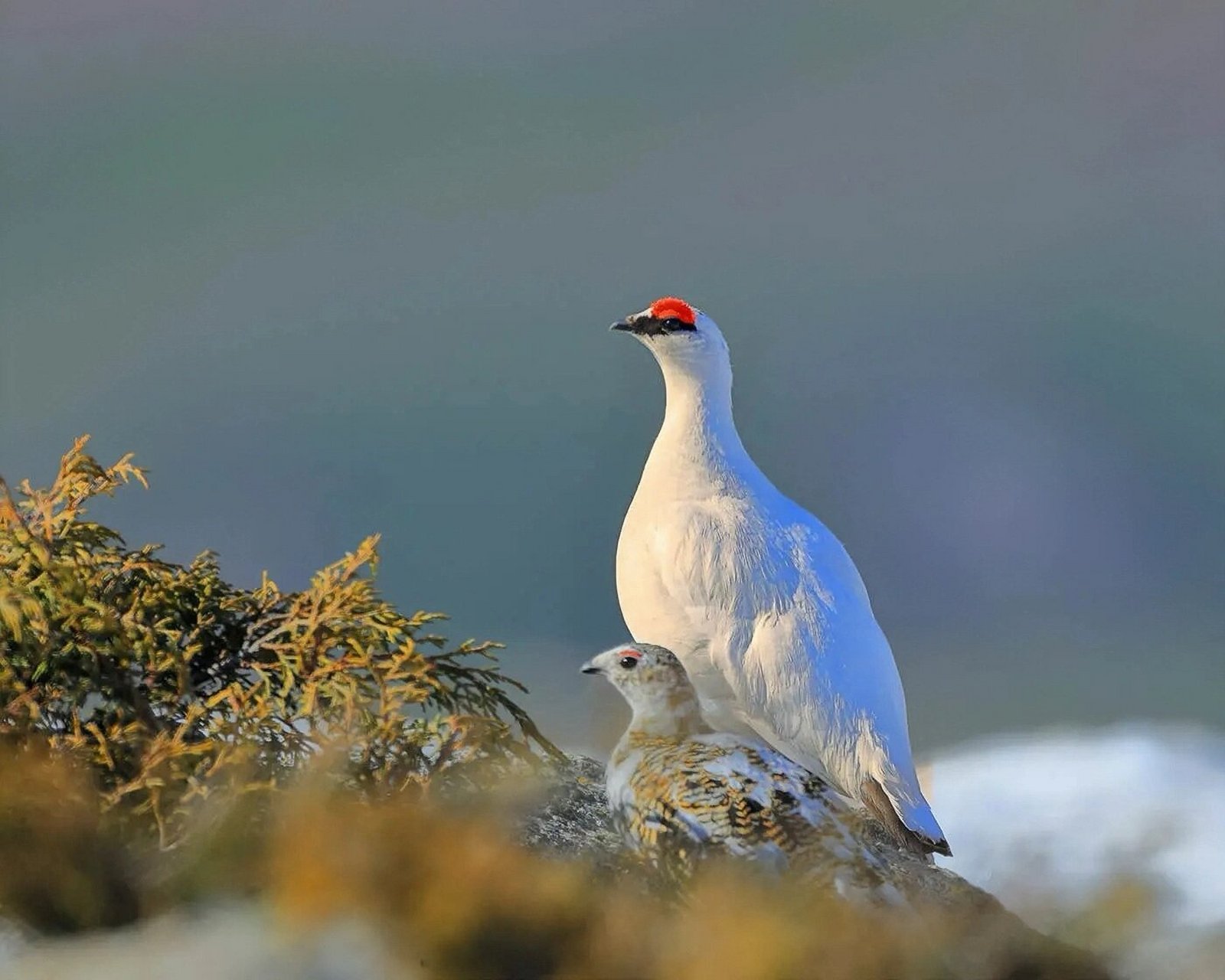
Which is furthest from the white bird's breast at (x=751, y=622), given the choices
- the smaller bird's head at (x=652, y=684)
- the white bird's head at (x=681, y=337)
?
the smaller bird's head at (x=652, y=684)

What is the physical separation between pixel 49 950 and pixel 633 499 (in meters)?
1.62

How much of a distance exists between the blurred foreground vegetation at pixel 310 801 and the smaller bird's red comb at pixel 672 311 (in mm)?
981

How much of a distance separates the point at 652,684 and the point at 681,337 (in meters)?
0.91

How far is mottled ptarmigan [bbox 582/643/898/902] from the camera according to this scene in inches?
90.2

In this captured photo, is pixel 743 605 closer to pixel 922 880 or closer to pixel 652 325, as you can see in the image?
pixel 652 325

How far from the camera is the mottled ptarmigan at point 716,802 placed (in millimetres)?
2291

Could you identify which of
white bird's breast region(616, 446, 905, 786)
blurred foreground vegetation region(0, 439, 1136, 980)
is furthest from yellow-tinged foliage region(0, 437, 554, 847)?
white bird's breast region(616, 446, 905, 786)

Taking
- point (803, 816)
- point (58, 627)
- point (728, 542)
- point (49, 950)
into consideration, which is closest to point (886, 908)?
point (803, 816)

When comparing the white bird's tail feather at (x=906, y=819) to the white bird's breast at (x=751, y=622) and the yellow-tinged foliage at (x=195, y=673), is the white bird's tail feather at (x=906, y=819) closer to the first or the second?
the white bird's breast at (x=751, y=622)

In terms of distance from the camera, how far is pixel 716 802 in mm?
2354

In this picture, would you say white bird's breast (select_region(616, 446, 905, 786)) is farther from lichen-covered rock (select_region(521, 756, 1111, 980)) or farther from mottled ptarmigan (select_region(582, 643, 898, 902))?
mottled ptarmigan (select_region(582, 643, 898, 902))

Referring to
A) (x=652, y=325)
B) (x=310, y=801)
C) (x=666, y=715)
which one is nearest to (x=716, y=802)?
(x=666, y=715)

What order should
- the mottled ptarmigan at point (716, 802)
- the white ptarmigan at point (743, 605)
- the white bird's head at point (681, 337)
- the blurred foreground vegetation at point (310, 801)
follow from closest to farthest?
the blurred foreground vegetation at point (310, 801)
the mottled ptarmigan at point (716, 802)
the white ptarmigan at point (743, 605)
the white bird's head at point (681, 337)

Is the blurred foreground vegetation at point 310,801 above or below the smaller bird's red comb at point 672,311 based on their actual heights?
below
